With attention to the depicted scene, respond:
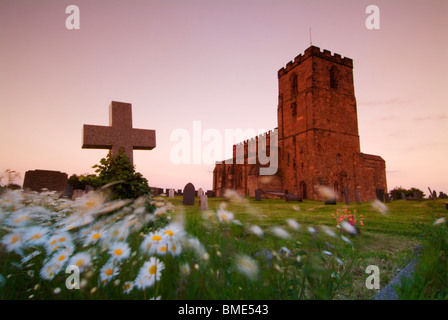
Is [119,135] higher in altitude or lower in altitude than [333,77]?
lower

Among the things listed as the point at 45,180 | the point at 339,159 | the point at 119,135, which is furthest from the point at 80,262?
the point at 339,159

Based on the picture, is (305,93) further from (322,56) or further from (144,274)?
(144,274)

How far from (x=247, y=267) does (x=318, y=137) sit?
2792 cm

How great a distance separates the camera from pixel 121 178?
5.66m

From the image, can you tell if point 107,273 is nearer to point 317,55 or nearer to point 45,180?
point 45,180

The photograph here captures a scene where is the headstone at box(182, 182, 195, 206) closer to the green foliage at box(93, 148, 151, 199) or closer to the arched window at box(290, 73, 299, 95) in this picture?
the green foliage at box(93, 148, 151, 199)

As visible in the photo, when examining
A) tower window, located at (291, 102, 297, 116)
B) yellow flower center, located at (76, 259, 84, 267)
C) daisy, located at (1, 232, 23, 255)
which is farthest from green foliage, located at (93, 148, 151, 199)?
tower window, located at (291, 102, 297, 116)

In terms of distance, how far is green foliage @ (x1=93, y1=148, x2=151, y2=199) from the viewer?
566cm

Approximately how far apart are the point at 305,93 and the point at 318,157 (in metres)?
7.82

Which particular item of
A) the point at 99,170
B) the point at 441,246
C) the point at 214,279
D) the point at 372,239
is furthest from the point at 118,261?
the point at 372,239

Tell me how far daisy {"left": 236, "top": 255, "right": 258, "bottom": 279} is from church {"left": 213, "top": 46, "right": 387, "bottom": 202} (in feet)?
85.6

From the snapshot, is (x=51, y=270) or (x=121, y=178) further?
(x=121, y=178)

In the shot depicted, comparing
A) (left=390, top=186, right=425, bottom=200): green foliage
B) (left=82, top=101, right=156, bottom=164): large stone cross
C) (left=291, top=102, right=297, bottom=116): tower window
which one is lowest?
(left=390, top=186, right=425, bottom=200): green foliage
